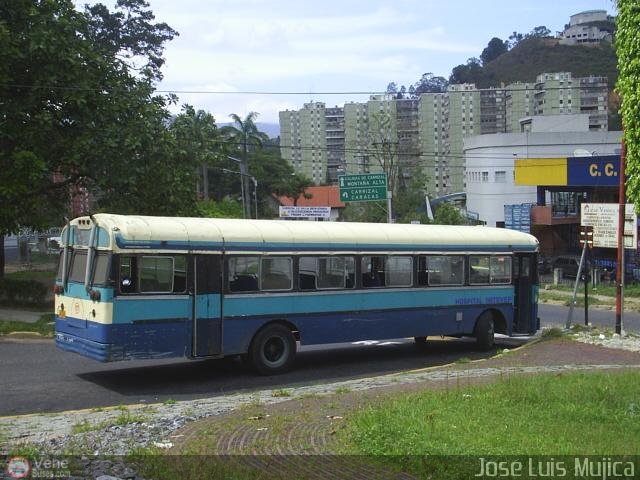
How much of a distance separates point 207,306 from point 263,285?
3.99 feet

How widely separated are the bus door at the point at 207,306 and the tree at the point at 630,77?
22.1 feet

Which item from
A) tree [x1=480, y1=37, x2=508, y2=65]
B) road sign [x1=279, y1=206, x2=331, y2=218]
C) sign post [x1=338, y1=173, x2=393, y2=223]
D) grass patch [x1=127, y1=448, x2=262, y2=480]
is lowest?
grass patch [x1=127, y1=448, x2=262, y2=480]

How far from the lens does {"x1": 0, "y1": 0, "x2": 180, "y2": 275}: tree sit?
68.5ft

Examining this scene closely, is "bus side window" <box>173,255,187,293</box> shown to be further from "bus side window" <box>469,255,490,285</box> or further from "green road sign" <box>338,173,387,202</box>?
"green road sign" <box>338,173,387,202</box>

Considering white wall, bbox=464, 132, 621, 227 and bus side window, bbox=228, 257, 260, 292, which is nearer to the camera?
bus side window, bbox=228, 257, 260, 292

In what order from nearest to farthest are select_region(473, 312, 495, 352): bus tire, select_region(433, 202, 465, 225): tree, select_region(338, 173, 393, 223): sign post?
select_region(473, 312, 495, 352): bus tire
select_region(338, 173, 393, 223): sign post
select_region(433, 202, 465, 225): tree

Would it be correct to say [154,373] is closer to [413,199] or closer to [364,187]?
[364,187]

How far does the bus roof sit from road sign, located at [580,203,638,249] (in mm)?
3491

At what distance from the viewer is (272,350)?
1366cm

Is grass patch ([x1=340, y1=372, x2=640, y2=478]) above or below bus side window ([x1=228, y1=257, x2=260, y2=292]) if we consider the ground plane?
below

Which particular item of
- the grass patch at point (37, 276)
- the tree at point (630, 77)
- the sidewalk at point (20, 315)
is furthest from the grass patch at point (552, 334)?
the grass patch at point (37, 276)

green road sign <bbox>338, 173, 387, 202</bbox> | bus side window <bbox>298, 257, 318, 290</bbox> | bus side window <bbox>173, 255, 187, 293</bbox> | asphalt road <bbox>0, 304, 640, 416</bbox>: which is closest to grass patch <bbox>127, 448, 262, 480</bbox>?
asphalt road <bbox>0, 304, 640, 416</bbox>

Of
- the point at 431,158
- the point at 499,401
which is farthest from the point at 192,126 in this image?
the point at 431,158

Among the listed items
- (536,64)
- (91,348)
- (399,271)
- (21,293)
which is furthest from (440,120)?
(91,348)
